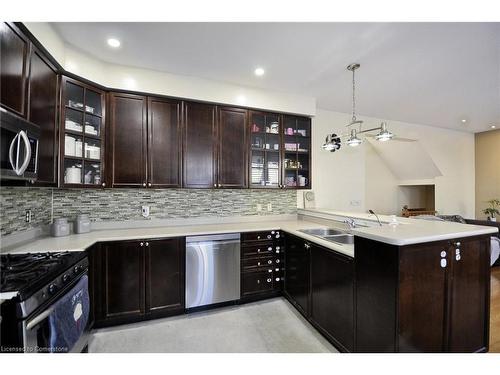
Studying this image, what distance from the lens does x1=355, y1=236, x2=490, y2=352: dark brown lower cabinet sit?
1.38 metres

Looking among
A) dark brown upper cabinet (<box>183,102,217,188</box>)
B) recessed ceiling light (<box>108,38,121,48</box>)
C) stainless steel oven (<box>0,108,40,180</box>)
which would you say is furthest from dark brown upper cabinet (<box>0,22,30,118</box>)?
dark brown upper cabinet (<box>183,102,217,188</box>)

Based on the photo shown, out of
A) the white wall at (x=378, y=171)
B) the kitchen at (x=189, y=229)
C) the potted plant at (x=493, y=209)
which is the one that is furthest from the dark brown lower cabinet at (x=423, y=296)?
the potted plant at (x=493, y=209)

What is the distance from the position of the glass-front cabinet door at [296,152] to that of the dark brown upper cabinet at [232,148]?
2.00 feet

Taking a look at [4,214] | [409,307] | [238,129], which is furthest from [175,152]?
[409,307]

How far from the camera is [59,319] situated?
1.34m

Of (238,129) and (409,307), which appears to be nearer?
(409,307)

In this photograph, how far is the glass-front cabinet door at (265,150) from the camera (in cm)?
306

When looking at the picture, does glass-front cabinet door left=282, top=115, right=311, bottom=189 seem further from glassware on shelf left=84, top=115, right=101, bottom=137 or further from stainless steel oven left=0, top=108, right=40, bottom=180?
stainless steel oven left=0, top=108, right=40, bottom=180

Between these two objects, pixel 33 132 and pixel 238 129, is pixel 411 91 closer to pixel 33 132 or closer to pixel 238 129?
pixel 238 129

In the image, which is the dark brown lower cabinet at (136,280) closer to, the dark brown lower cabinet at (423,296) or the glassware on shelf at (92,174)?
the glassware on shelf at (92,174)

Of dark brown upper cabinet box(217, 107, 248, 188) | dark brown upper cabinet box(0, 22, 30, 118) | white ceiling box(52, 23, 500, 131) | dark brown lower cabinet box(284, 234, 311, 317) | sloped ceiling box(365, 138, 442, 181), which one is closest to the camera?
dark brown upper cabinet box(0, 22, 30, 118)

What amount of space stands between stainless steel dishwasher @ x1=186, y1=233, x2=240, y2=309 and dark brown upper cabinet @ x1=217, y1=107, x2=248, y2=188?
0.73 meters
